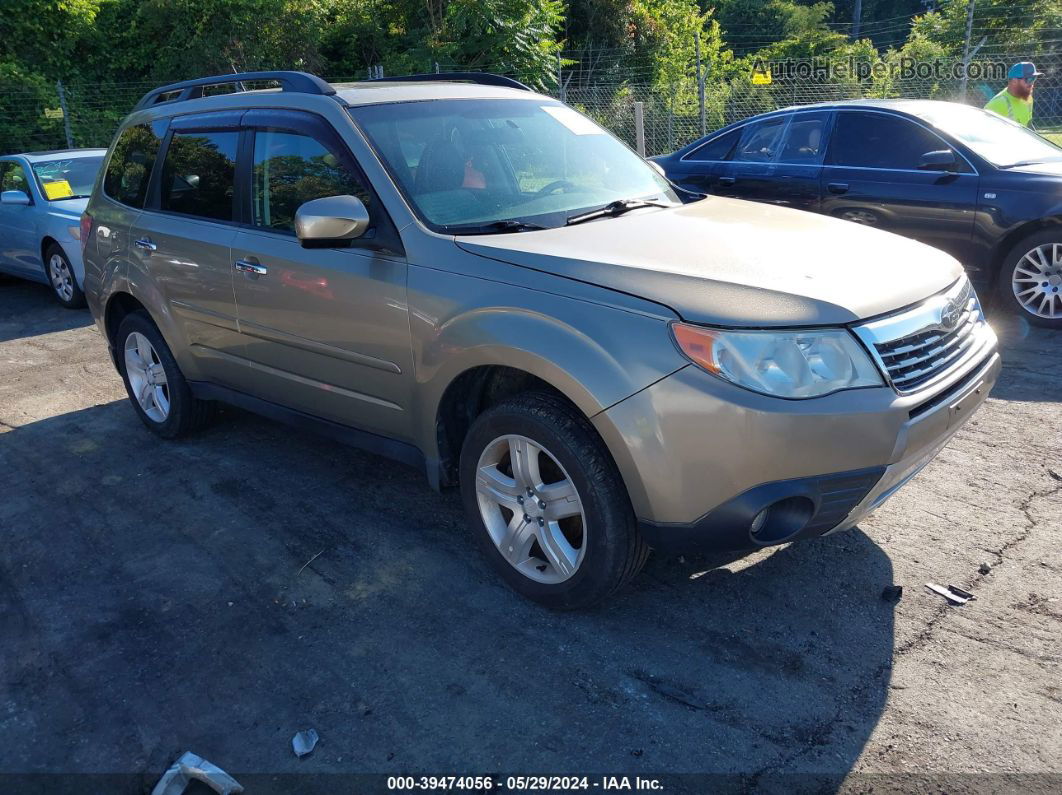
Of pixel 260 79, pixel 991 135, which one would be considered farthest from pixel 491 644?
pixel 991 135

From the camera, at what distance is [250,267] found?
4145 mm

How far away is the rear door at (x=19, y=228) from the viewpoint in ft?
31.2

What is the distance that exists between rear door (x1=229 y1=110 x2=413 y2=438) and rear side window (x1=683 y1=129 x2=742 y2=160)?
190 inches

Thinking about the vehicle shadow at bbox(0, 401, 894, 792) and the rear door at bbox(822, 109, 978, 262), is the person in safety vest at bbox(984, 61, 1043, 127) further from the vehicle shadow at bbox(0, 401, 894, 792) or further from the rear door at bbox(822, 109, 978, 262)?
the vehicle shadow at bbox(0, 401, 894, 792)

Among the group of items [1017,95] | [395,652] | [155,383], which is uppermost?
[1017,95]

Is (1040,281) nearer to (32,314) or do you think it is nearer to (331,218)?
(331,218)

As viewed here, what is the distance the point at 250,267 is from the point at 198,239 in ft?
1.78

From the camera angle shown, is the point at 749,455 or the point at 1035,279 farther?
the point at 1035,279

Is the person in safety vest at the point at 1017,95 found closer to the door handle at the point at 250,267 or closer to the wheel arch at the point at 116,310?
the door handle at the point at 250,267

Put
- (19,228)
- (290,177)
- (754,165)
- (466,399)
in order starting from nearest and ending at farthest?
(466,399) < (290,177) < (754,165) < (19,228)

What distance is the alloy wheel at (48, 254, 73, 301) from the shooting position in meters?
9.18

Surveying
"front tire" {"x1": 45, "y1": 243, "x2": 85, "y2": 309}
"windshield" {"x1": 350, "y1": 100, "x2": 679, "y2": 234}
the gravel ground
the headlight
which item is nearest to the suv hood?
the headlight

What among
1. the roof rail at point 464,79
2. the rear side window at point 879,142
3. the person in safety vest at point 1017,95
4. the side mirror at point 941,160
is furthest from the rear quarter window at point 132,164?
the person in safety vest at point 1017,95

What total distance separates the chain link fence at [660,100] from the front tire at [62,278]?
8475 millimetres
